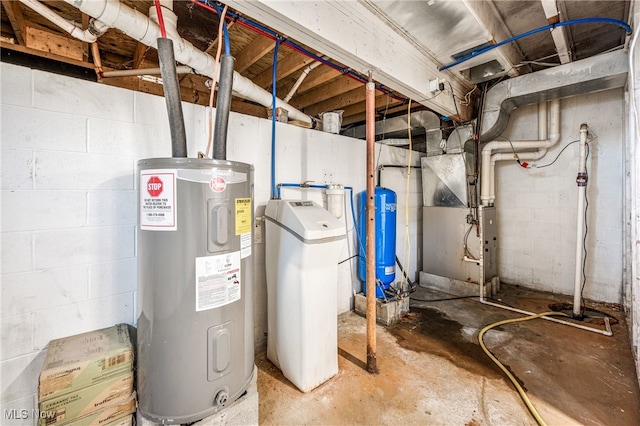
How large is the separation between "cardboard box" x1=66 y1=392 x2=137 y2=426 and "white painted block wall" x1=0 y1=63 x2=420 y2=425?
0.42 metres

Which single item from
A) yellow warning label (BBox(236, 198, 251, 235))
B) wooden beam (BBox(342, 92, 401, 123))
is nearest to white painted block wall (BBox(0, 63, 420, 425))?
yellow warning label (BBox(236, 198, 251, 235))

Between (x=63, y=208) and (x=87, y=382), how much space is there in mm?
825

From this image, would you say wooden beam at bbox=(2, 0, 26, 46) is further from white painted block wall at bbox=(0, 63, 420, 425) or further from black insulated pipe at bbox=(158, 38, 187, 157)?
black insulated pipe at bbox=(158, 38, 187, 157)

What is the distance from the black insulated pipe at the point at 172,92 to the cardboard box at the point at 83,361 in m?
0.97

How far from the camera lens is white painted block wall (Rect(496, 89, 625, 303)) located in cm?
292

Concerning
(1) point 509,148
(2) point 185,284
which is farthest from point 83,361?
(1) point 509,148

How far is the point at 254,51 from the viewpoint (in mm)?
2201

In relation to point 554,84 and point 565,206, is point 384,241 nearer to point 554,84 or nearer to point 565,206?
point 554,84

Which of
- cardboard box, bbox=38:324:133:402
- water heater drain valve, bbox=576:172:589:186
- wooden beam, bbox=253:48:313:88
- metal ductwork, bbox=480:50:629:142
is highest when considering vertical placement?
wooden beam, bbox=253:48:313:88

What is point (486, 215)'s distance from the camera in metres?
3.24

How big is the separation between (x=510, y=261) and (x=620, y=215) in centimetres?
118

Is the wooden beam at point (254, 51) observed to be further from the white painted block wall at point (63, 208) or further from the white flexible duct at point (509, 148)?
the white flexible duct at point (509, 148)

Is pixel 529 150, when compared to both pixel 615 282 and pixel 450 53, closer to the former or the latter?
pixel 615 282

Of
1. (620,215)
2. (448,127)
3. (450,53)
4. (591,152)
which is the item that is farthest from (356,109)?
(620,215)
